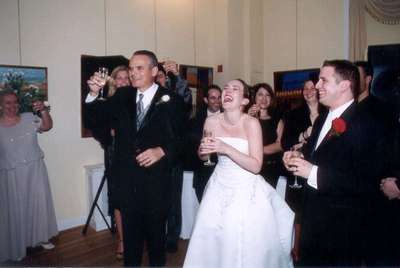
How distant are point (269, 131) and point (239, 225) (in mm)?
1540

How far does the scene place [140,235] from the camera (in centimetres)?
256

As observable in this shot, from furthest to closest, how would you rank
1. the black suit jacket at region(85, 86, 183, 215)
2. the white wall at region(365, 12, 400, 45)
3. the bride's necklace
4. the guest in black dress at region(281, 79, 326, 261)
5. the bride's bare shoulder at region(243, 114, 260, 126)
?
1. the white wall at region(365, 12, 400, 45)
2. the guest in black dress at region(281, 79, 326, 261)
3. the bride's necklace
4. the bride's bare shoulder at region(243, 114, 260, 126)
5. the black suit jacket at region(85, 86, 183, 215)

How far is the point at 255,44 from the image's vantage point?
7023mm

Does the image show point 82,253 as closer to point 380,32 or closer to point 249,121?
point 249,121

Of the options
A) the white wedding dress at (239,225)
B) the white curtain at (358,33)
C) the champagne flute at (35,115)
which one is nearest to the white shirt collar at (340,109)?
the white wedding dress at (239,225)

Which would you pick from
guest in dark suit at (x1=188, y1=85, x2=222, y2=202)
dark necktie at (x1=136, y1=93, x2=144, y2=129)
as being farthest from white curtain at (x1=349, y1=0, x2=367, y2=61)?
dark necktie at (x1=136, y1=93, x2=144, y2=129)

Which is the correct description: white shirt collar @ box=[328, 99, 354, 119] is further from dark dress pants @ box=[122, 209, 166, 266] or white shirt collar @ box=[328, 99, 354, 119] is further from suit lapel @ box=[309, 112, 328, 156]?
dark dress pants @ box=[122, 209, 166, 266]

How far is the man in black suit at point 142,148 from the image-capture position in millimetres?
2480

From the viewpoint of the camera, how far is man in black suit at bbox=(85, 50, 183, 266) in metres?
2.48

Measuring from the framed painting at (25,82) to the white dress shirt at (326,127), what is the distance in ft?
12.0

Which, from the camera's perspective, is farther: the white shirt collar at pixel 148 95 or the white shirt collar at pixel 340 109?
the white shirt collar at pixel 148 95

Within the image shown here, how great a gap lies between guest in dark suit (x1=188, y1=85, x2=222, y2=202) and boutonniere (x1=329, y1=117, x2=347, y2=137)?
1.81 meters

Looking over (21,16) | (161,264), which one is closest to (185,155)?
(161,264)

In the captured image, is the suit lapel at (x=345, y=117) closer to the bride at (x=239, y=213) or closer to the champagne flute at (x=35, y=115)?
the bride at (x=239, y=213)
